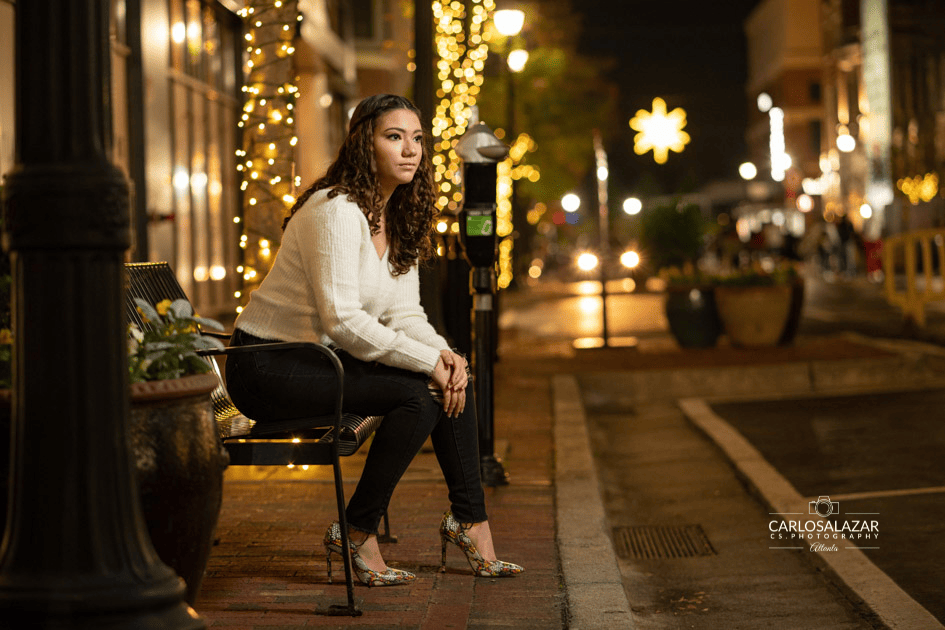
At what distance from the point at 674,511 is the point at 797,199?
86131 millimetres

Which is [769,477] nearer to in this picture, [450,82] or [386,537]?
[386,537]

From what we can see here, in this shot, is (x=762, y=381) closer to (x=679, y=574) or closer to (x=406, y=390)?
(x=679, y=574)

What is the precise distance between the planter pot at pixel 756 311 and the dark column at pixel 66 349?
10710 mm

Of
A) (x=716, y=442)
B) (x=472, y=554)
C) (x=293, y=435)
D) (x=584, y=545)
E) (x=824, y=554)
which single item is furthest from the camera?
(x=716, y=442)

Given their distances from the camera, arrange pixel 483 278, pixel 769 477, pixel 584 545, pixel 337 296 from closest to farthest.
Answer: pixel 337 296 < pixel 584 545 < pixel 483 278 < pixel 769 477

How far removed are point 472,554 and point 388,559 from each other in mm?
457

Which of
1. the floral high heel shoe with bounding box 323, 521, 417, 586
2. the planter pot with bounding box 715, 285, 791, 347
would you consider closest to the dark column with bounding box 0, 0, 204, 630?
the floral high heel shoe with bounding box 323, 521, 417, 586

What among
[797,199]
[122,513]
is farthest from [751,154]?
[122,513]

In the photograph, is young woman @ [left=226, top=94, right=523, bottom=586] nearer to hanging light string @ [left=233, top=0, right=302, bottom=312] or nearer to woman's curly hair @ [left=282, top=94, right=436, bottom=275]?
woman's curly hair @ [left=282, top=94, right=436, bottom=275]

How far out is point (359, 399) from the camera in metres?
4.21

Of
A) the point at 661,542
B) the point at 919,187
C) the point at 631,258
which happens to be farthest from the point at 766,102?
the point at 661,542

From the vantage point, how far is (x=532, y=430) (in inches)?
331

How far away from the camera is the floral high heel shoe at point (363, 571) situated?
4.27 metres

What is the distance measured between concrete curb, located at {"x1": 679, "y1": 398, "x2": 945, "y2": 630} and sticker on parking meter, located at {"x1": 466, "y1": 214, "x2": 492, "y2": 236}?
2019 mm
